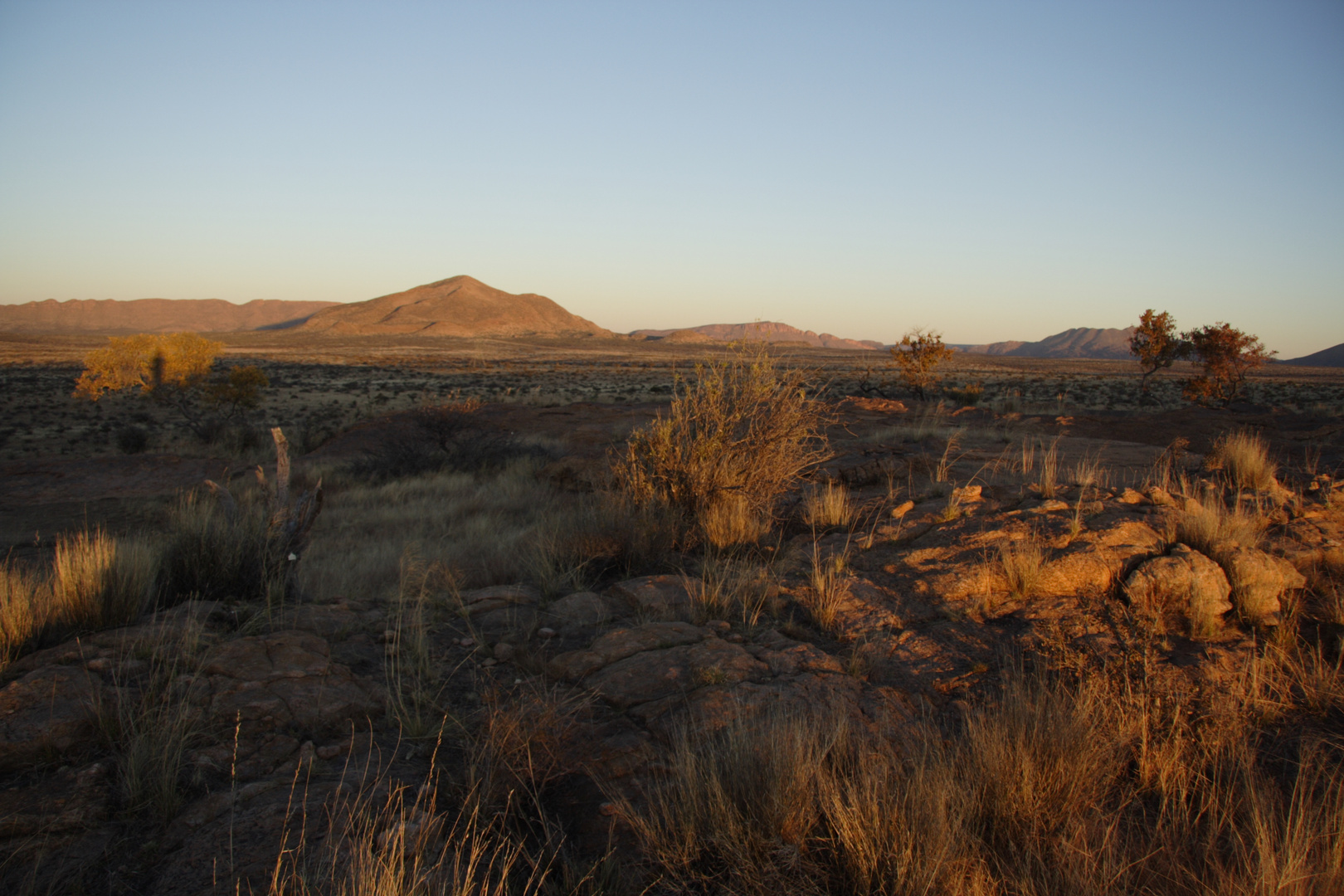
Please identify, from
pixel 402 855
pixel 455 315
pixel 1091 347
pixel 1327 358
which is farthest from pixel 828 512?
pixel 1091 347

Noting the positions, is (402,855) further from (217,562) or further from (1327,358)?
(1327,358)

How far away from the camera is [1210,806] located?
254 centimetres

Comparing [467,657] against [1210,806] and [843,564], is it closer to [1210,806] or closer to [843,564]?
[843,564]

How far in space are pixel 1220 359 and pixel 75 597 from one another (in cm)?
3270

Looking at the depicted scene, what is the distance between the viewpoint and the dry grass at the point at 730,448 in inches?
259

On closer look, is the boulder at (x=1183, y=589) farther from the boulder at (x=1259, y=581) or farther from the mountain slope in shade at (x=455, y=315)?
the mountain slope in shade at (x=455, y=315)

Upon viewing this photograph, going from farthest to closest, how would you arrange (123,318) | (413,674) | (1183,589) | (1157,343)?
(123,318), (1157,343), (1183,589), (413,674)

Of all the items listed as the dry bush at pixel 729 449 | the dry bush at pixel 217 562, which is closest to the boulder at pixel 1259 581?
the dry bush at pixel 729 449

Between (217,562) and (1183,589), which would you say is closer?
(1183,589)

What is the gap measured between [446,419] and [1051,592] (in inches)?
499

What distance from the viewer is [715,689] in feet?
10.3

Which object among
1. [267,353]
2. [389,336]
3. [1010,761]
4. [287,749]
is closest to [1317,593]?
[1010,761]

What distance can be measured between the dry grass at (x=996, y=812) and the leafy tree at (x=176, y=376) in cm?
2246

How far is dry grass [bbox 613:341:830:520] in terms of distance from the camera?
259 inches
